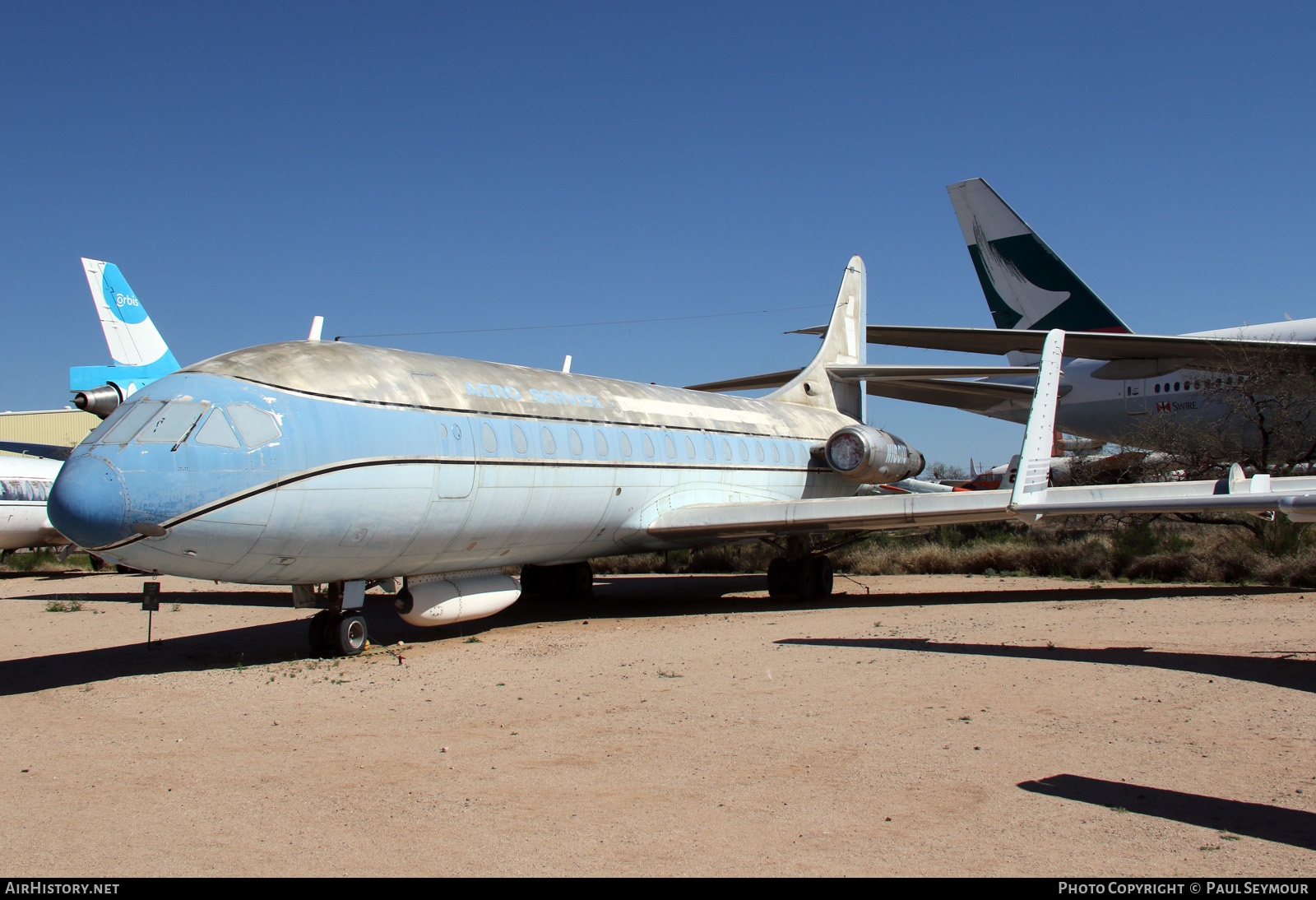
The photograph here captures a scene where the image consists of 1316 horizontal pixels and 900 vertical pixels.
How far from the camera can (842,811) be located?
4.95 meters

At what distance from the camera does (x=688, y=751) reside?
6.28 metres

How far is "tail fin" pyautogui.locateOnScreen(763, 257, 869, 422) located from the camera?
21.1m

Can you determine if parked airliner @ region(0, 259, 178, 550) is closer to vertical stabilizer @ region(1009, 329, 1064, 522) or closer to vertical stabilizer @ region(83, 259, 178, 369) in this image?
vertical stabilizer @ region(83, 259, 178, 369)

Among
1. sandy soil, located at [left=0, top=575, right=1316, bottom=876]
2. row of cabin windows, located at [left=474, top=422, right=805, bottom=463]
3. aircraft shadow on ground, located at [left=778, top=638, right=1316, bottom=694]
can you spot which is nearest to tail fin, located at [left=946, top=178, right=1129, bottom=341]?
row of cabin windows, located at [left=474, top=422, right=805, bottom=463]

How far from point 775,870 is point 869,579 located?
1677 centimetres

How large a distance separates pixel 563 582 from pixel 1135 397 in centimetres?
1717

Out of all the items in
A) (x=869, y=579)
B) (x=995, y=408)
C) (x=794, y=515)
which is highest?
(x=995, y=408)

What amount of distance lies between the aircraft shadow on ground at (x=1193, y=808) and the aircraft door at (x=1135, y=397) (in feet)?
73.1

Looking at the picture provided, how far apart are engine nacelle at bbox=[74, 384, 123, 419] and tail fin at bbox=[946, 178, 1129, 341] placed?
847 inches

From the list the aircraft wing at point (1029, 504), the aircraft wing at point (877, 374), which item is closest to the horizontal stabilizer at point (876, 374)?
the aircraft wing at point (877, 374)

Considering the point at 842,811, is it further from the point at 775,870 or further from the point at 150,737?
the point at 150,737

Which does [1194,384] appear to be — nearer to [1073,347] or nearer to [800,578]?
[1073,347]

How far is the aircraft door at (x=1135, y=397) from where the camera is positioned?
24.8 meters
